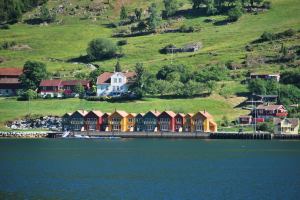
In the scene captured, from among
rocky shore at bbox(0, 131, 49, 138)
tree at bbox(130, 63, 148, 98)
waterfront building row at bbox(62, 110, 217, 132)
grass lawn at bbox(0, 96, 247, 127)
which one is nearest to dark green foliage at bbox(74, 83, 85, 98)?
grass lawn at bbox(0, 96, 247, 127)

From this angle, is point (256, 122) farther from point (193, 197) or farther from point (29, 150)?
point (193, 197)

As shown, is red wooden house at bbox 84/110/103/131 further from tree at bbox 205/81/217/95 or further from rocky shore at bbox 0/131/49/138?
tree at bbox 205/81/217/95

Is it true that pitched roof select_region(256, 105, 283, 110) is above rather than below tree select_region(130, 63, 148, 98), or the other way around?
below

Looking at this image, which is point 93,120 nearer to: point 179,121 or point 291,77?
point 179,121

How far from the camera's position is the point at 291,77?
633 ft

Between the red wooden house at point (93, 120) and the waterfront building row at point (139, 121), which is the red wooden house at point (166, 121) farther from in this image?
the red wooden house at point (93, 120)

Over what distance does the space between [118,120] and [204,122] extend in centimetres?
1812

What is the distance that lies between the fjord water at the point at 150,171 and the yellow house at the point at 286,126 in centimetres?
1892

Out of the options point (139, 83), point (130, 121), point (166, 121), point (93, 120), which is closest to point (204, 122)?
point (166, 121)

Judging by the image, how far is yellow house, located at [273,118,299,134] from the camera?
166 meters

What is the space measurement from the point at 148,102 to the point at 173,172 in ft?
302

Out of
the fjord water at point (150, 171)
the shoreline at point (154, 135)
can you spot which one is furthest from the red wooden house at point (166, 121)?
the fjord water at point (150, 171)

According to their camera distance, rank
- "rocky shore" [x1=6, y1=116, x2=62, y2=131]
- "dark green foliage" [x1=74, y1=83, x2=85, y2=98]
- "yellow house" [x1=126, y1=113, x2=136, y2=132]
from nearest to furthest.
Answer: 1. "rocky shore" [x1=6, y1=116, x2=62, y2=131]
2. "yellow house" [x1=126, y1=113, x2=136, y2=132]
3. "dark green foliage" [x1=74, y1=83, x2=85, y2=98]

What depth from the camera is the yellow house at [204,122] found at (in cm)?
17125
